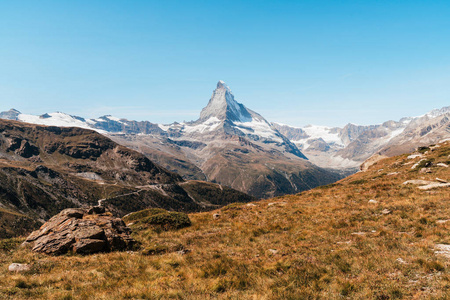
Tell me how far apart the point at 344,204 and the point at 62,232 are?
2644 centimetres

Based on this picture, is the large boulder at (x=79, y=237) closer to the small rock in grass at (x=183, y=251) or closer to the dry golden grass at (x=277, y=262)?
the dry golden grass at (x=277, y=262)

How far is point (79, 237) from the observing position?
1694cm

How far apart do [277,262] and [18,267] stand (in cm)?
1480

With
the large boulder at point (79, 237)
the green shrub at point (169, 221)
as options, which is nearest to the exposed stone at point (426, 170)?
the green shrub at point (169, 221)

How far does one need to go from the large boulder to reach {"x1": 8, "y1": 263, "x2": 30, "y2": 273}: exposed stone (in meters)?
2.73

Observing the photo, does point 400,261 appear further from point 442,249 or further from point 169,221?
point 169,221

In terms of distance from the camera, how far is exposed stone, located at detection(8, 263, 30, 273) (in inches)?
500

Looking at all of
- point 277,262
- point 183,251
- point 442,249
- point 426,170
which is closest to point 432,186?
point 426,170

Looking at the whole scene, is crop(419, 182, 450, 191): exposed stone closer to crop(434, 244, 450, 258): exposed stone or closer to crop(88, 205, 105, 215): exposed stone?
crop(434, 244, 450, 258): exposed stone

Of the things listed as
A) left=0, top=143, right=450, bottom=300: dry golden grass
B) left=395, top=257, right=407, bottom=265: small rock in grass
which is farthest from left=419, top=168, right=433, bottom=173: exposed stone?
left=395, top=257, right=407, bottom=265: small rock in grass

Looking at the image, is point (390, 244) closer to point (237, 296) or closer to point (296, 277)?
point (296, 277)

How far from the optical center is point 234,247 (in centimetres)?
1659

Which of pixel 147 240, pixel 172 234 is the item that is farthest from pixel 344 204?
pixel 147 240

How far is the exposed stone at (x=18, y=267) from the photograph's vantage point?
1271cm
